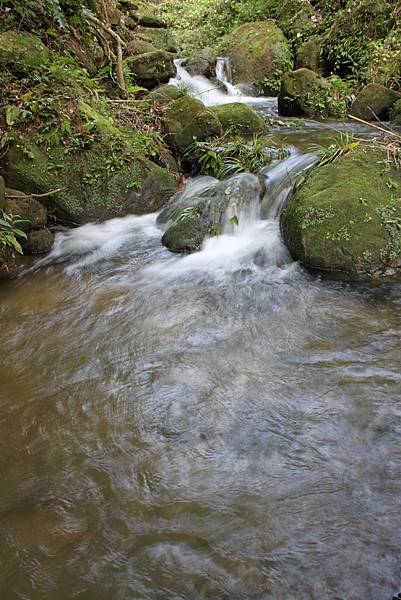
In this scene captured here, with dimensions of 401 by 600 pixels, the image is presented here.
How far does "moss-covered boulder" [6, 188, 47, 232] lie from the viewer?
17.4 feet

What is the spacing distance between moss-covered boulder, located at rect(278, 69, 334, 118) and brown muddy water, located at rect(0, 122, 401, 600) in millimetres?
6555

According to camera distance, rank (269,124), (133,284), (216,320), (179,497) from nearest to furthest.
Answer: (179,497) → (216,320) → (133,284) → (269,124)

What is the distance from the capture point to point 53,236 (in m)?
5.86

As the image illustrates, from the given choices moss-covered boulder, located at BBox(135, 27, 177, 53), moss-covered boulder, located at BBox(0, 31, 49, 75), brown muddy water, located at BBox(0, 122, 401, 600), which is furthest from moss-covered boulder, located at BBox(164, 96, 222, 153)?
moss-covered boulder, located at BBox(135, 27, 177, 53)

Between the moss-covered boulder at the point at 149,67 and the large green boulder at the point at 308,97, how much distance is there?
2886mm

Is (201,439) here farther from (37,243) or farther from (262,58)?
(262,58)

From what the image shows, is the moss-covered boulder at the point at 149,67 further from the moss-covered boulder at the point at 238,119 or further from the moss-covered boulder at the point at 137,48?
the moss-covered boulder at the point at 238,119

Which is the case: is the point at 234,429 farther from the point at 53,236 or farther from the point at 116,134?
the point at 116,134

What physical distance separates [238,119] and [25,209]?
173 inches

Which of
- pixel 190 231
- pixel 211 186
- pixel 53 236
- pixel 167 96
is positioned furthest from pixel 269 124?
pixel 53 236

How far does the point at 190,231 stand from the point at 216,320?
1825 millimetres

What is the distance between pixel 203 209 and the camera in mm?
6008

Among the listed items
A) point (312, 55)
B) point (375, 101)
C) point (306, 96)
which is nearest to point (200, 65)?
point (312, 55)

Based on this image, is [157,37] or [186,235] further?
[157,37]
